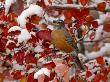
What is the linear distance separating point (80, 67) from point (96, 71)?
0.36m

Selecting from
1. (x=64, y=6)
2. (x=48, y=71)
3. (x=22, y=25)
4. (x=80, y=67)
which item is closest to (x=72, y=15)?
(x=64, y=6)

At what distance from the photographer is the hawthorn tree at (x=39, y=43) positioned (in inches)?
97.0

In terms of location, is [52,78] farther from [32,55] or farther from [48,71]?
[32,55]

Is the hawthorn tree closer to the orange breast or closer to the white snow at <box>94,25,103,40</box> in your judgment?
the orange breast

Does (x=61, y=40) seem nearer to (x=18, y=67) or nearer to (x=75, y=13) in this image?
(x=75, y=13)

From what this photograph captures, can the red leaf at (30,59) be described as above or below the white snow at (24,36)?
below

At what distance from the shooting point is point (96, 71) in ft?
10.9

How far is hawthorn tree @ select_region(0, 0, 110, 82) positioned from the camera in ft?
8.09

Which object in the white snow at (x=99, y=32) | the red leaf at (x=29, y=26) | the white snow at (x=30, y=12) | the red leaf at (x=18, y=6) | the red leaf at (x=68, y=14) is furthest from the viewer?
the white snow at (x=99, y=32)

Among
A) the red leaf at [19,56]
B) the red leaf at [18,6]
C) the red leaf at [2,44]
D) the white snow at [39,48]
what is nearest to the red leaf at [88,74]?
the white snow at [39,48]

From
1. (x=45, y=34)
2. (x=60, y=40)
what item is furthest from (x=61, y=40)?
(x=45, y=34)

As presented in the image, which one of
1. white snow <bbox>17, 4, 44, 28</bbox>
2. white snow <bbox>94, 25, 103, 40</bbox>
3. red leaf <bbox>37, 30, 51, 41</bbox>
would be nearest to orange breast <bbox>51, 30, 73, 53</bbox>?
red leaf <bbox>37, 30, 51, 41</bbox>

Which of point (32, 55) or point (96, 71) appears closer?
point (32, 55)

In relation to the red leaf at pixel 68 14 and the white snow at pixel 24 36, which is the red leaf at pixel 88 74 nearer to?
the red leaf at pixel 68 14
